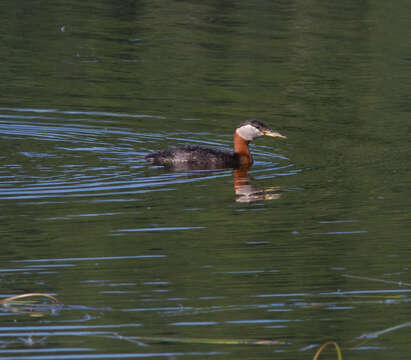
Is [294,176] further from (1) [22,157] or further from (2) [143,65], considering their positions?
(2) [143,65]

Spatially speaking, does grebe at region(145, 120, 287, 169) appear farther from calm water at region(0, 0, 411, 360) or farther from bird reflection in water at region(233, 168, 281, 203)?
bird reflection in water at region(233, 168, 281, 203)

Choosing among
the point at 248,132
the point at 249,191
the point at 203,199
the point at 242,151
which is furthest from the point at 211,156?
the point at 203,199

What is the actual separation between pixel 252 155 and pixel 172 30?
12.6 m

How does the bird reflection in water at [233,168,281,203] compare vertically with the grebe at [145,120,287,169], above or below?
below

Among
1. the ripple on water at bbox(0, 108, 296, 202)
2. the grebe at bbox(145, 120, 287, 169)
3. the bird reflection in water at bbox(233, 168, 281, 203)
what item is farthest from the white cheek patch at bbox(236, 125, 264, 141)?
the bird reflection in water at bbox(233, 168, 281, 203)

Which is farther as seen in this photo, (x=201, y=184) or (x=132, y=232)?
(x=201, y=184)

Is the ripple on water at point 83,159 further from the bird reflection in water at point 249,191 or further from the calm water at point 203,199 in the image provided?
the bird reflection in water at point 249,191

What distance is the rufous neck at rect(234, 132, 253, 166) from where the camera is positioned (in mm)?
14602

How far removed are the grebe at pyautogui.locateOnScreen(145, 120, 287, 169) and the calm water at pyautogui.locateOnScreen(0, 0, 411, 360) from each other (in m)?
0.18

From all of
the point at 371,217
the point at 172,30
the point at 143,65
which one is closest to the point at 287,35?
the point at 172,30

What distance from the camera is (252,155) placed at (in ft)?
51.4

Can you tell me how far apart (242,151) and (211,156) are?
2.44 ft

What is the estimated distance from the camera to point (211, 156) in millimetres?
14188

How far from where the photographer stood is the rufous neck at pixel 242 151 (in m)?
14.6
